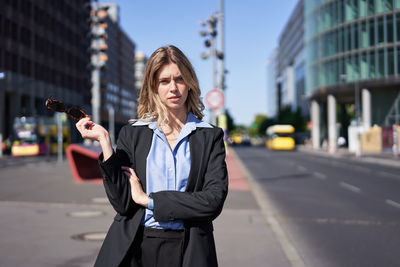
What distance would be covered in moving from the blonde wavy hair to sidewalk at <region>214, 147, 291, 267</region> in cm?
351

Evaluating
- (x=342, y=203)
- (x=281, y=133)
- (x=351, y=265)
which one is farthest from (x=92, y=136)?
(x=281, y=133)

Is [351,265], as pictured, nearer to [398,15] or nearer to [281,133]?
[398,15]

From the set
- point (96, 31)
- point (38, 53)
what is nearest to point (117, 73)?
point (38, 53)

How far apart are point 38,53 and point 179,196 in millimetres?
56633

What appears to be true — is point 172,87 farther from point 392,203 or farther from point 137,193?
point 392,203

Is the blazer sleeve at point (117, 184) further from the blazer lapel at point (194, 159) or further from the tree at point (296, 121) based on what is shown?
the tree at point (296, 121)

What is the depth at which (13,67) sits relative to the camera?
48938mm

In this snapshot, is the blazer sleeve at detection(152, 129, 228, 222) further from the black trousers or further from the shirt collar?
the shirt collar

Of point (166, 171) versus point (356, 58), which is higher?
point (356, 58)

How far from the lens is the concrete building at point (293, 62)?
3964 inches

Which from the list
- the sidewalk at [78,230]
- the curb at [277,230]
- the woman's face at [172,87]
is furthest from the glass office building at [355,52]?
the woman's face at [172,87]

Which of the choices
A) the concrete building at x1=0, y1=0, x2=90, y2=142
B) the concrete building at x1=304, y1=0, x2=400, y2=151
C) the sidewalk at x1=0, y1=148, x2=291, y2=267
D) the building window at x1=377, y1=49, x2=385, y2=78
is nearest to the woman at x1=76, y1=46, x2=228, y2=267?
the sidewalk at x1=0, y1=148, x2=291, y2=267

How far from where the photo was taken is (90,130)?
2195 millimetres

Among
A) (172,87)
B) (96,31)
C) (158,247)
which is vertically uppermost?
(96,31)
